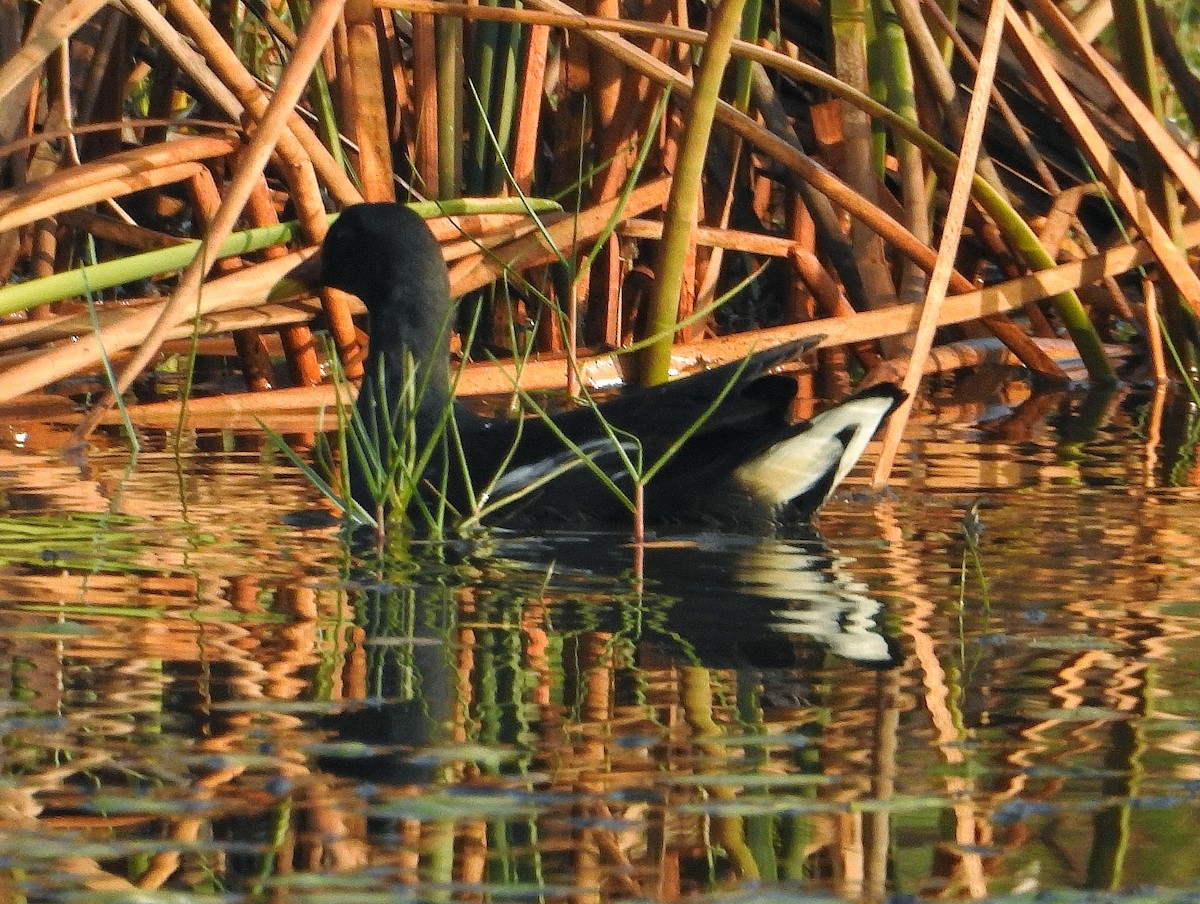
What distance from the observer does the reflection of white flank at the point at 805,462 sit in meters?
3.34

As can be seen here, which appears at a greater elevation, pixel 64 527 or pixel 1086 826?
pixel 64 527

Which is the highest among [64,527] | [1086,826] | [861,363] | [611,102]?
[611,102]

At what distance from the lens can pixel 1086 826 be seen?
5.26ft

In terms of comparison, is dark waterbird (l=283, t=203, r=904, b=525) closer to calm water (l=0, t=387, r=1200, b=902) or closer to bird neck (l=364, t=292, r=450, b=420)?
calm water (l=0, t=387, r=1200, b=902)

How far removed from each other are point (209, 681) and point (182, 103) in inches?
184

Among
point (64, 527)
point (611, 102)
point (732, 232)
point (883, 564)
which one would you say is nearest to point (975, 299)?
point (732, 232)

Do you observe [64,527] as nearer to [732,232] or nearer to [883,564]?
[883,564]

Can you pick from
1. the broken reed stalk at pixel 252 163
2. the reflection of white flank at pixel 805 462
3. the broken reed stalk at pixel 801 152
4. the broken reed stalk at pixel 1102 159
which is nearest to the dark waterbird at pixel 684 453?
the reflection of white flank at pixel 805 462

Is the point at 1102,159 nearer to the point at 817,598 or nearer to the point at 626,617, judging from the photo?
the point at 817,598

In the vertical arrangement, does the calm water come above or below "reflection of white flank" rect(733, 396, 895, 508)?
below

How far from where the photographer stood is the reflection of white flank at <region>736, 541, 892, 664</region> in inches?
92.3

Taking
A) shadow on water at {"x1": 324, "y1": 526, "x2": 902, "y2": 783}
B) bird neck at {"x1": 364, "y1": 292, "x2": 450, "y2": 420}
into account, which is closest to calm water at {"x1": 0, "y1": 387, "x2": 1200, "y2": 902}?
shadow on water at {"x1": 324, "y1": 526, "x2": 902, "y2": 783}

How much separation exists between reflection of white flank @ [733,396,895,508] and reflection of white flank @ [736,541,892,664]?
134 millimetres

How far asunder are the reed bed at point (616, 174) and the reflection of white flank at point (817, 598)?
1.96 feet
